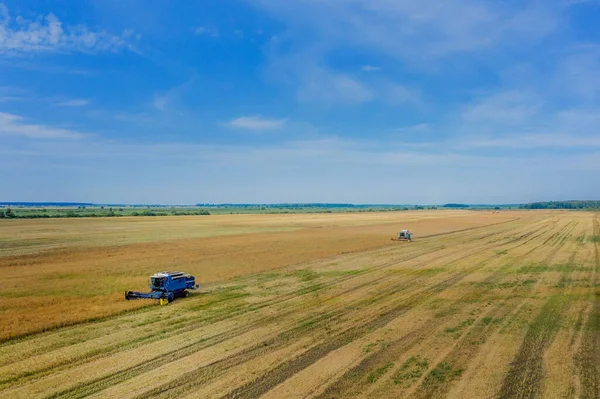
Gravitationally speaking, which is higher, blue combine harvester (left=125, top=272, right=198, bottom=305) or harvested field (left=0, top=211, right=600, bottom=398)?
blue combine harvester (left=125, top=272, right=198, bottom=305)

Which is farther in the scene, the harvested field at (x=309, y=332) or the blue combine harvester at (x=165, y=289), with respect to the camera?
the blue combine harvester at (x=165, y=289)

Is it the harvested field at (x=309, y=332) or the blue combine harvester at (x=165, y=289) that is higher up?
the blue combine harvester at (x=165, y=289)

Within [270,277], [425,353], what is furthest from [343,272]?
[425,353]

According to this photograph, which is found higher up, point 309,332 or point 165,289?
→ point 165,289

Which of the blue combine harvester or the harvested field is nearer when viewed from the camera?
the harvested field

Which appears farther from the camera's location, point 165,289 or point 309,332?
point 165,289
